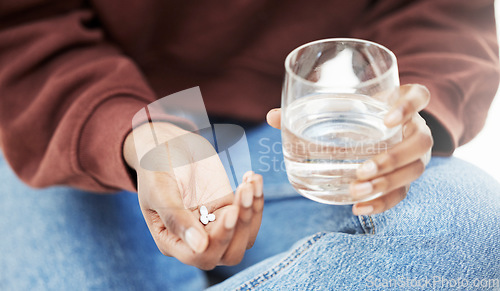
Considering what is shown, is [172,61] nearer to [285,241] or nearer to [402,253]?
[285,241]

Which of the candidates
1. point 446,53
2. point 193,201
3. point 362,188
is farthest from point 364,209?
point 446,53

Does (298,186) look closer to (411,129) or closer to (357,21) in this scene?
(411,129)

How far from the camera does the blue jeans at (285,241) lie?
A: 0.53m

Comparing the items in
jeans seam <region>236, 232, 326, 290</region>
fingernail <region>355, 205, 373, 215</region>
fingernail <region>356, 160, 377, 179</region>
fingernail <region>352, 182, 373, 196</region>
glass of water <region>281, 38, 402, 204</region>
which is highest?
glass of water <region>281, 38, 402, 204</region>

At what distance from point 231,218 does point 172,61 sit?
0.39 meters

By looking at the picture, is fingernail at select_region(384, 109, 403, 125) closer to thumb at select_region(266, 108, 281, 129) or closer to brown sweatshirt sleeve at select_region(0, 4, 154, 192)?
thumb at select_region(266, 108, 281, 129)

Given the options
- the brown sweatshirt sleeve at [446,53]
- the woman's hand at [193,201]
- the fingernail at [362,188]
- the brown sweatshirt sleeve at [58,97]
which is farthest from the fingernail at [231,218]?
the brown sweatshirt sleeve at [446,53]

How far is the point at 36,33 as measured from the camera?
0.62 meters

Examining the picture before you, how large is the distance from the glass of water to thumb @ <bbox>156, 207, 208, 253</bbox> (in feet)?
0.32

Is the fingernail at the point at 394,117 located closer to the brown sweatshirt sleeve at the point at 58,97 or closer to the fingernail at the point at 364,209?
the fingernail at the point at 364,209

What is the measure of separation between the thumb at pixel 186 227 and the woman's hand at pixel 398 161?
0.44ft

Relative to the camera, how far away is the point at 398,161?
41 cm

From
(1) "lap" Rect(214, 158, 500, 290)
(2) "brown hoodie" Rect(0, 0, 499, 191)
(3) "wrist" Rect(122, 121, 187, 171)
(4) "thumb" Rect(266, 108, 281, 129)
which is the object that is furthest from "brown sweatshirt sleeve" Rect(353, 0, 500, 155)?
(3) "wrist" Rect(122, 121, 187, 171)

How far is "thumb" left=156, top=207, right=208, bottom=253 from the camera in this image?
404mm
